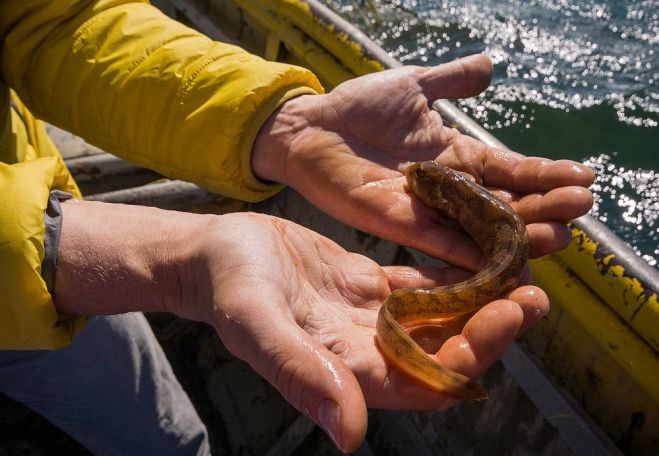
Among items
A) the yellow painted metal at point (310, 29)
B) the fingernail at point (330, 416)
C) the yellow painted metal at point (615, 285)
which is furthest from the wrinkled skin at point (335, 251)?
the yellow painted metal at point (310, 29)

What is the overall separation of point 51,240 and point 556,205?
1812 millimetres

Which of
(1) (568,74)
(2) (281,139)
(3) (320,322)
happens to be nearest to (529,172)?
(2) (281,139)

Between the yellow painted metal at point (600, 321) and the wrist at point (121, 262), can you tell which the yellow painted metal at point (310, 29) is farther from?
the wrist at point (121, 262)

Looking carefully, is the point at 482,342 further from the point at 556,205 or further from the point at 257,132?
the point at 257,132

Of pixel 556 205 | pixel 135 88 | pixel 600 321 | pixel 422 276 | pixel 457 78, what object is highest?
pixel 457 78

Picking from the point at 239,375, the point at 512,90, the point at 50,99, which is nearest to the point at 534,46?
the point at 512,90

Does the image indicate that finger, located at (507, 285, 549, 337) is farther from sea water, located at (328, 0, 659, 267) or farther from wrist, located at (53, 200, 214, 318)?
sea water, located at (328, 0, 659, 267)

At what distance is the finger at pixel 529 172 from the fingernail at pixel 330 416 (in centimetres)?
147

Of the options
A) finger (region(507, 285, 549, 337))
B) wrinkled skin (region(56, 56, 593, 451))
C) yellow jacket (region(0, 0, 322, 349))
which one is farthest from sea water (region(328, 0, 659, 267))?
yellow jacket (region(0, 0, 322, 349))

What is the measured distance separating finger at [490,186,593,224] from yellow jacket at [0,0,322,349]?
117 centimetres

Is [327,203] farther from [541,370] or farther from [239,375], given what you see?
[239,375]

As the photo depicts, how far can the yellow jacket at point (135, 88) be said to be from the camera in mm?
2504

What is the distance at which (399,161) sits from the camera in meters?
2.87

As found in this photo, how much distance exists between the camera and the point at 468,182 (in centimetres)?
279
